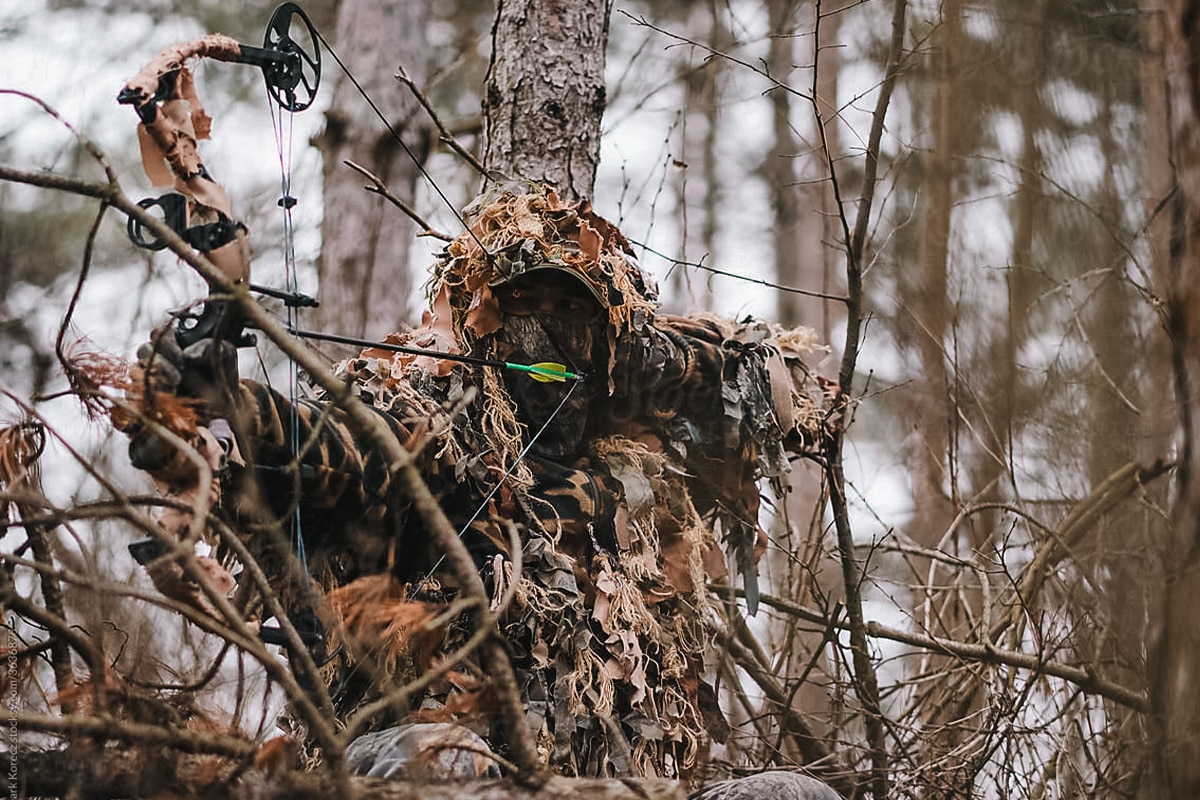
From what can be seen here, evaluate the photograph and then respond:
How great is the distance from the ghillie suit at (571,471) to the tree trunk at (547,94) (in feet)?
1.69

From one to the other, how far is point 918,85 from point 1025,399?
138 centimetres

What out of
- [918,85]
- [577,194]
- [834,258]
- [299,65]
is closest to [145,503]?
[299,65]

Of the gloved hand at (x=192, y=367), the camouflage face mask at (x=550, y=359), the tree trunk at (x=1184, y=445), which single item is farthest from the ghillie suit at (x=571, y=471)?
the tree trunk at (x=1184, y=445)

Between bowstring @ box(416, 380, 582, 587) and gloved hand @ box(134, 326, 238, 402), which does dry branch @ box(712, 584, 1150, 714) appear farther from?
gloved hand @ box(134, 326, 238, 402)

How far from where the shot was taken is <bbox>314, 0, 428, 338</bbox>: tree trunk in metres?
5.35

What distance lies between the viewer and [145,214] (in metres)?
1.70

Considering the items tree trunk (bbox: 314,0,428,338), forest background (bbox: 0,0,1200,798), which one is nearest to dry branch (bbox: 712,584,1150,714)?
forest background (bbox: 0,0,1200,798)

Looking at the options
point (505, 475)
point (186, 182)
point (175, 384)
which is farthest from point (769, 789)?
point (186, 182)

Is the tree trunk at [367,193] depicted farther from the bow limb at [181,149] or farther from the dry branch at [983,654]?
the bow limb at [181,149]

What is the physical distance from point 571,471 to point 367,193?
9.71ft

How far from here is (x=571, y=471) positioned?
296 centimetres

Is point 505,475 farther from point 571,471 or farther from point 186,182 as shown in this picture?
point 186,182

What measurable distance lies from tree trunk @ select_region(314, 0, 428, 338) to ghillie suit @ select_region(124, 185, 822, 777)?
7.42 feet

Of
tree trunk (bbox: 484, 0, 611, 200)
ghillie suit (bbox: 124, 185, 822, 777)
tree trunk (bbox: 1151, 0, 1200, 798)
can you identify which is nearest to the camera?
tree trunk (bbox: 1151, 0, 1200, 798)
